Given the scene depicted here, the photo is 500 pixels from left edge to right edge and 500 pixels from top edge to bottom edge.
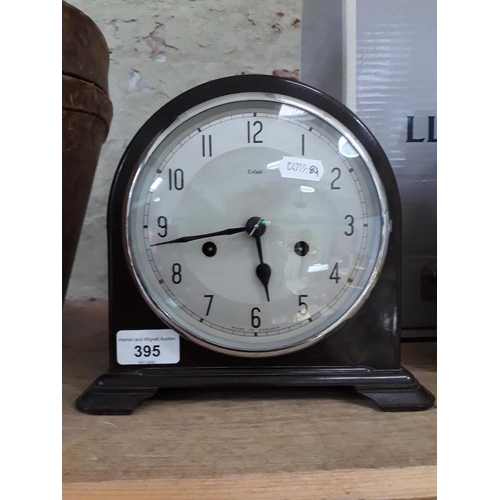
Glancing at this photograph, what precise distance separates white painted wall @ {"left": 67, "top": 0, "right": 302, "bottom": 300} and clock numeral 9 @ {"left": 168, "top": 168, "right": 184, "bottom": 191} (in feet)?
1.74

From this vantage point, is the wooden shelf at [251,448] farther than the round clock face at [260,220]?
No

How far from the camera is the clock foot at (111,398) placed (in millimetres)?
578

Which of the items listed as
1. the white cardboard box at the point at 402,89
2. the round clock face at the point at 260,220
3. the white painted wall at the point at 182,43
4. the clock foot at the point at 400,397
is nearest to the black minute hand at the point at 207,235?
the round clock face at the point at 260,220

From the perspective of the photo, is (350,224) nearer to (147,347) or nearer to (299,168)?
(299,168)

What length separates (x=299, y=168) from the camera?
0.61 metres

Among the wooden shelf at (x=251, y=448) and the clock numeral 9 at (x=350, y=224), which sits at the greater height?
the clock numeral 9 at (x=350, y=224)

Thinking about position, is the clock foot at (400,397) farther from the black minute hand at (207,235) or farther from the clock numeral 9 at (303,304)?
the black minute hand at (207,235)

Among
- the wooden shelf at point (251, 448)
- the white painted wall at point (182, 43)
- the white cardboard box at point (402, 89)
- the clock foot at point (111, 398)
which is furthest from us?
the white painted wall at point (182, 43)

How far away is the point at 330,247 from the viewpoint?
0.62 metres

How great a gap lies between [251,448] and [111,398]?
Answer: 20 centimetres

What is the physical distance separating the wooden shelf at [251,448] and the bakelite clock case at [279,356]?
3 centimetres

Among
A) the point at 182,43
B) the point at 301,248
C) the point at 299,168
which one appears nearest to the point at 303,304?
the point at 301,248

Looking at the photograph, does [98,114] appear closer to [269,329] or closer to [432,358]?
[269,329]

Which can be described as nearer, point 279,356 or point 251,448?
point 251,448
